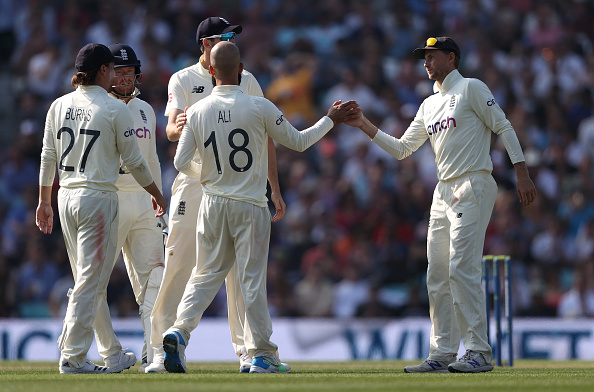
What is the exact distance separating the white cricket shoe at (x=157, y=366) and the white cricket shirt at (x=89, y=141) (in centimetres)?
135

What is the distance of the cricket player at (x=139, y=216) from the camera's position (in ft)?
25.5

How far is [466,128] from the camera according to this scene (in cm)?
764

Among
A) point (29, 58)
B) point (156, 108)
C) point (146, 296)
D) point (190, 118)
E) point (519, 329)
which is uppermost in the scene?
point (29, 58)

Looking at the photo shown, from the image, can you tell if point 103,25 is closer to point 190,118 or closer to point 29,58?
point 29,58

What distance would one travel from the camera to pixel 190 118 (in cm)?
713

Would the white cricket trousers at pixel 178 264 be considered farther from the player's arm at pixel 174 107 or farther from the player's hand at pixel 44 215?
the player's hand at pixel 44 215

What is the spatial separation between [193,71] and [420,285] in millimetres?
5993

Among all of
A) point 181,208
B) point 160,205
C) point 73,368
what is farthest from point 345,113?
point 73,368

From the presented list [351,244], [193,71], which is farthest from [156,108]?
[193,71]

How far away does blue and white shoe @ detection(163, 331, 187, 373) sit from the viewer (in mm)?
6875

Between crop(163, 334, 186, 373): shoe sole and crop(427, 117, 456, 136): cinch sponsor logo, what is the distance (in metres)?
2.67

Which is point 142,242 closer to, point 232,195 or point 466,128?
point 232,195

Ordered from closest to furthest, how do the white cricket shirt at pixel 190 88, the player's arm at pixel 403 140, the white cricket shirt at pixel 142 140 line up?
the white cricket shirt at pixel 190 88
the white cricket shirt at pixel 142 140
the player's arm at pixel 403 140

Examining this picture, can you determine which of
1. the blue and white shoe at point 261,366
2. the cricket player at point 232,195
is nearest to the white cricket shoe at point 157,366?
the cricket player at point 232,195
